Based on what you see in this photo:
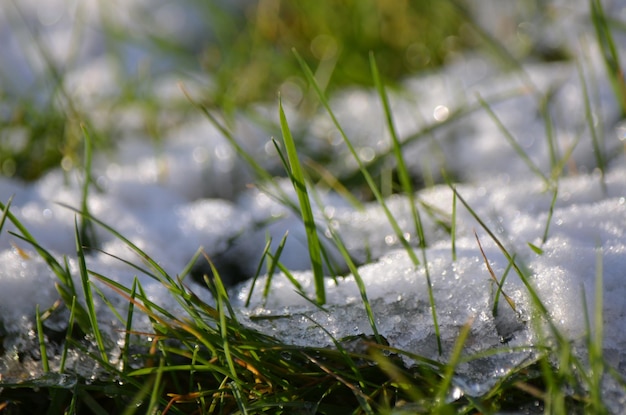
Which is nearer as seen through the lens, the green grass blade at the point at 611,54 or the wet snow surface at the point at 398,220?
the wet snow surface at the point at 398,220

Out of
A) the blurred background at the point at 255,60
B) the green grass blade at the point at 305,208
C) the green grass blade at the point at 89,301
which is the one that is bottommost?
the green grass blade at the point at 89,301

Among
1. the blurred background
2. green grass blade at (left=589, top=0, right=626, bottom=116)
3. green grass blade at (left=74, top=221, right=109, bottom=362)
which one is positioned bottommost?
green grass blade at (left=74, top=221, right=109, bottom=362)

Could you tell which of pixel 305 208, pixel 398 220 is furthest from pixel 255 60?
pixel 305 208

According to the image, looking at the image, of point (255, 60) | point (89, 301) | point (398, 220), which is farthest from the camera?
point (255, 60)

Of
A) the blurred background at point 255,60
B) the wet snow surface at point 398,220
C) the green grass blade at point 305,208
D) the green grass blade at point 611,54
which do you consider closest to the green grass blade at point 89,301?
the wet snow surface at point 398,220

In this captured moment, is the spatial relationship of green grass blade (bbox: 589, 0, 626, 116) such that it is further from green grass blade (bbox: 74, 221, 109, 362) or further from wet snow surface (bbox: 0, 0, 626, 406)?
green grass blade (bbox: 74, 221, 109, 362)

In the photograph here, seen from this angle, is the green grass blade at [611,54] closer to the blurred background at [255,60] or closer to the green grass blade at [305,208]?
the blurred background at [255,60]

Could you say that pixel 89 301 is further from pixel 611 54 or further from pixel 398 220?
pixel 611 54

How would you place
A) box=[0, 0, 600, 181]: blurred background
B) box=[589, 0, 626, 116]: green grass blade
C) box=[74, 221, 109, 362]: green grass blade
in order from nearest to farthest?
box=[74, 221, 109, 362]: green grass blade < box=[589, 0, 626, 116]: green grass blade < box=[0, 0, 600, 181]: blurred background

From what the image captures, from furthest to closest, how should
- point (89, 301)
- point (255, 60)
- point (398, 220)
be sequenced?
point (255, 60), point (398, 220), point (89, 301)


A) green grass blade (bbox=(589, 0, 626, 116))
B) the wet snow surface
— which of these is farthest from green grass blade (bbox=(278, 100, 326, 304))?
green grass blade (bbox=(589, 0, 626, 116))
